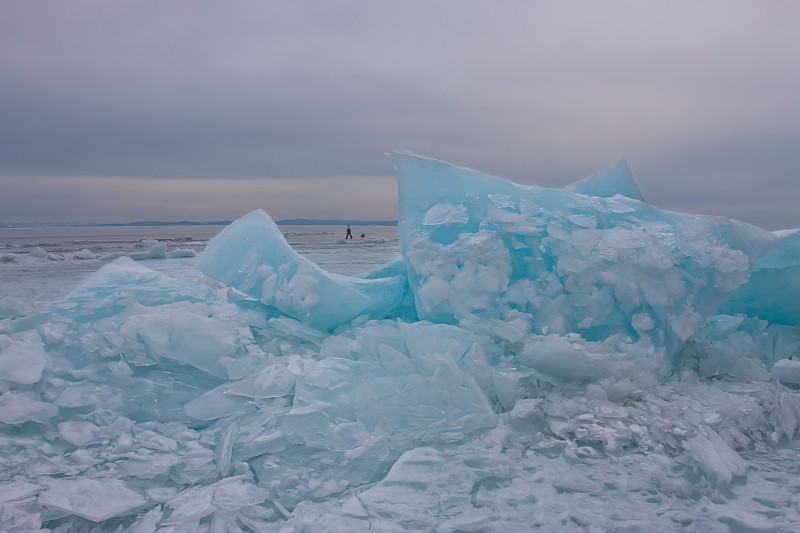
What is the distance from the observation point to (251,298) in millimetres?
4008

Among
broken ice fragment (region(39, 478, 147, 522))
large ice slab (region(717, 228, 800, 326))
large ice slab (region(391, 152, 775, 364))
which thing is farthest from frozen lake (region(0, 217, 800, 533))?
large ice slab (region(717, 228, 800, 326))

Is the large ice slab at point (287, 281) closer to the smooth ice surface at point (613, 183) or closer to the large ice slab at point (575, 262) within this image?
the large ice slab at point (575, 262)

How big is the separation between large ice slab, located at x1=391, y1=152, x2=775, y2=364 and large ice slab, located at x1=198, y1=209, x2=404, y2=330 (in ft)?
1.73

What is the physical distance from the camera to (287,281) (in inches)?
142

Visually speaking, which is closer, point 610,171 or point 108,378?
point 108,378

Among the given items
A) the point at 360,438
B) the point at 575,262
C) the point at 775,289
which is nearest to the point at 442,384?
the point at 360,438

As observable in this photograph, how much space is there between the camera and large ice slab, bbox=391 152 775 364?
301 centimetres

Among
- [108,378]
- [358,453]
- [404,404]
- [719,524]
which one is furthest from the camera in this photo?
[108,378]

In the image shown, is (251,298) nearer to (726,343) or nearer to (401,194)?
(401,194)

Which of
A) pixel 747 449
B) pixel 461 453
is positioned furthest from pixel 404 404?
pixel 747 449

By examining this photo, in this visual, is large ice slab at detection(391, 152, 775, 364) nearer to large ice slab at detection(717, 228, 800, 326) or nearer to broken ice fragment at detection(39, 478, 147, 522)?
large ice slab at detection(717, 228, 800, 326)

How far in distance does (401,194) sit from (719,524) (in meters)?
2.59

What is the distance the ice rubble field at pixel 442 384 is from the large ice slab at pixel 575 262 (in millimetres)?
14

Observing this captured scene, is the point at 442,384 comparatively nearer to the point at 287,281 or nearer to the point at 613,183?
the point at 287,281
